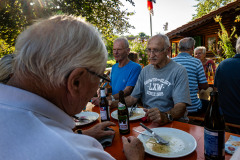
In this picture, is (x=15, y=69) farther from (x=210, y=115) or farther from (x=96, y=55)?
(x=210, y=115)

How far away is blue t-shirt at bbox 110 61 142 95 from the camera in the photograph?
10.8 ft

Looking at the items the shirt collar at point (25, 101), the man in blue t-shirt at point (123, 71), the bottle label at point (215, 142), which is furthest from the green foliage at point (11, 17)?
the bottle label at point (215, 142)

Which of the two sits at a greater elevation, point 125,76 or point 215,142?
point 125,76

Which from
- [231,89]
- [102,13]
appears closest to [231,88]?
[231,89]

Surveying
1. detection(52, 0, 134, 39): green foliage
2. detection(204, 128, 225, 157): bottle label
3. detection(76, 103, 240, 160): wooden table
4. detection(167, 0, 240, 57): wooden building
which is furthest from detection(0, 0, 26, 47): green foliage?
detection(167, 0, 240, 57): wooden building

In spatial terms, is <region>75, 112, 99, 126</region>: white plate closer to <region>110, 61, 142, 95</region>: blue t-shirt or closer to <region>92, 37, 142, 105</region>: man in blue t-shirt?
<region>92, 37, 142, 105</region>: man in blue t-shirt

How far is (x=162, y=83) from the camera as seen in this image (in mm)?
2324

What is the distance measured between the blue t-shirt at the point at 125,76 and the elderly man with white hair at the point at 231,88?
5.27 ft

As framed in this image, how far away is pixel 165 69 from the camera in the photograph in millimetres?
2381

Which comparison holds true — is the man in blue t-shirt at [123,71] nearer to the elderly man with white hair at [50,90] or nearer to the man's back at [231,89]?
the man's back at [231,89]

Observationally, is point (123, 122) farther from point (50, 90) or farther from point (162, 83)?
point (162, 83)

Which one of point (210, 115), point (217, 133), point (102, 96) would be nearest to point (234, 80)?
point (210, 115)

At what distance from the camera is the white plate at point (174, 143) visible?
43.9 inches

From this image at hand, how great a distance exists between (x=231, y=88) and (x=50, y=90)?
2916mm
